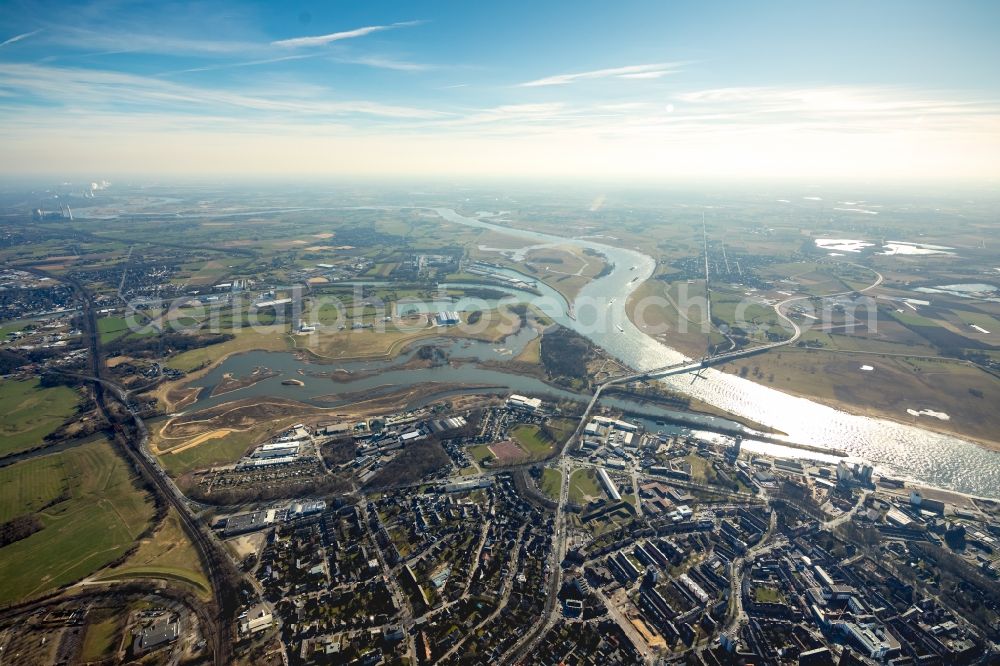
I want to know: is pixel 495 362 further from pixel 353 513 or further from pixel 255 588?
pixel 255 588

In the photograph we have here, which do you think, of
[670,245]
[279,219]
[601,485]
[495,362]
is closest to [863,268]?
[670,245]

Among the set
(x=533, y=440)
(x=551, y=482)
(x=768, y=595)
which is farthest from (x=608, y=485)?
(x=768, y=595)

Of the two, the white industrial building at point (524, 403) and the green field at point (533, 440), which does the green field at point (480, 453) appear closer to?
the green field at point (533, 440)

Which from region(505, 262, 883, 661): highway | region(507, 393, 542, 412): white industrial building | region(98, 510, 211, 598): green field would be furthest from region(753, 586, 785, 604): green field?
region(98, 510, 211, 598): green field

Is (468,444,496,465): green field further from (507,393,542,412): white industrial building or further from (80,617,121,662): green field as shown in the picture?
(80,617,121,662): green field

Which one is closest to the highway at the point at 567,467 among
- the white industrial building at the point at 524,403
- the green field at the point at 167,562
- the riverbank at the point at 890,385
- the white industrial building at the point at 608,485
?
the riverbank at the point at 890,385

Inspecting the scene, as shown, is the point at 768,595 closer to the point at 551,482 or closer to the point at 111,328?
the point at 551,482
